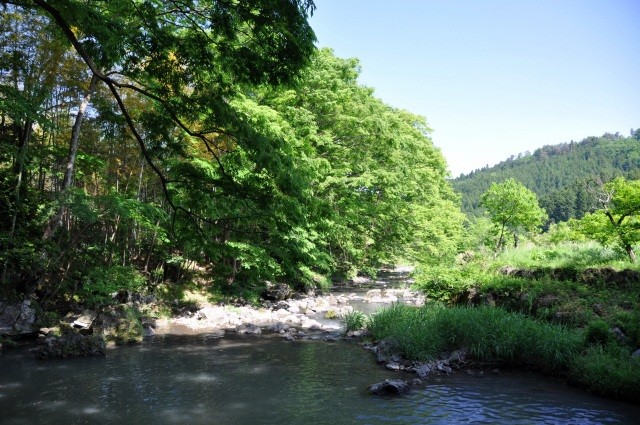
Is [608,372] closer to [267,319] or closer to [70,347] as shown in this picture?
[267,319]

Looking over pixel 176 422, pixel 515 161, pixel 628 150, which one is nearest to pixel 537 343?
pixel 176 422

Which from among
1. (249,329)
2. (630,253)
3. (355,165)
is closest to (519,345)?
(630,253)

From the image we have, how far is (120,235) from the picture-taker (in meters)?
18.0

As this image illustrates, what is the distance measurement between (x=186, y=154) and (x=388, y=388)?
5.70m

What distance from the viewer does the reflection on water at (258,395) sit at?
716 cm

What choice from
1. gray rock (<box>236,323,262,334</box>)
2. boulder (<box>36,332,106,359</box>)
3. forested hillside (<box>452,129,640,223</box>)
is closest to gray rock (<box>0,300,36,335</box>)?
boulder (<box>36,332,106,359</box>)

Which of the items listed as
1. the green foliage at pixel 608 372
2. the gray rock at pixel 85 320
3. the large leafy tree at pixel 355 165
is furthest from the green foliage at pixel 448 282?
the gray rock at pixel 85 320

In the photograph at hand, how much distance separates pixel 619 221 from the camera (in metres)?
13.8

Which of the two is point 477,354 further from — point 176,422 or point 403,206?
point 403,206

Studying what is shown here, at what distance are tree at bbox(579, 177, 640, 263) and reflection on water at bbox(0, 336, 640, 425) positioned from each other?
656 cm

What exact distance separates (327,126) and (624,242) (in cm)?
1384

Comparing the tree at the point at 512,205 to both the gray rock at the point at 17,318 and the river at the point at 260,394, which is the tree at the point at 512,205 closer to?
the river at the point at 260,394

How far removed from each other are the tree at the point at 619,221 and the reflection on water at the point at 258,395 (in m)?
6.56

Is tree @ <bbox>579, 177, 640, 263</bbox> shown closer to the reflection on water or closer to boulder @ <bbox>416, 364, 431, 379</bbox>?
the reflection on water
